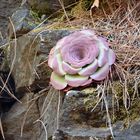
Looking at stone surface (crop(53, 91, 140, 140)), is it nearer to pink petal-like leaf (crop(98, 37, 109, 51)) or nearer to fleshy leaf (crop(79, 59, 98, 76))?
fleshy leaf (crop(79, 59, 98, 76))

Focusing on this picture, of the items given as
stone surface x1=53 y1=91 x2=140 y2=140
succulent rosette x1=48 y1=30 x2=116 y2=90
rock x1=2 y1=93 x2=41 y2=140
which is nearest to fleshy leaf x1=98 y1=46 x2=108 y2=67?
succulent rosette x1=48 y1=30 x2=116 y2=90

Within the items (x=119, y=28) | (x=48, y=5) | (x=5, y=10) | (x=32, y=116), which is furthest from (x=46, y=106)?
(x=5, y=10)

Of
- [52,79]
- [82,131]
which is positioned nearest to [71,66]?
[52,79]

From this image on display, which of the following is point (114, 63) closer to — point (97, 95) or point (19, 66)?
point (97, 95)

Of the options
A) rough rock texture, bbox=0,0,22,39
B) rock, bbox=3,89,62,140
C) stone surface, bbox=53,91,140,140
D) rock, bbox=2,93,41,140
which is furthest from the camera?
rough rock texture, bbox=0,0,22,39

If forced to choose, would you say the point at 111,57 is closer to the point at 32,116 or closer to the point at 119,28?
the point at 119,28

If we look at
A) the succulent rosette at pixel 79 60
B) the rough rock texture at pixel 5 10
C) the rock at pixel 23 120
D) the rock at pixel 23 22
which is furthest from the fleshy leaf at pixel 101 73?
the rough rock texture at pixel 5 10
